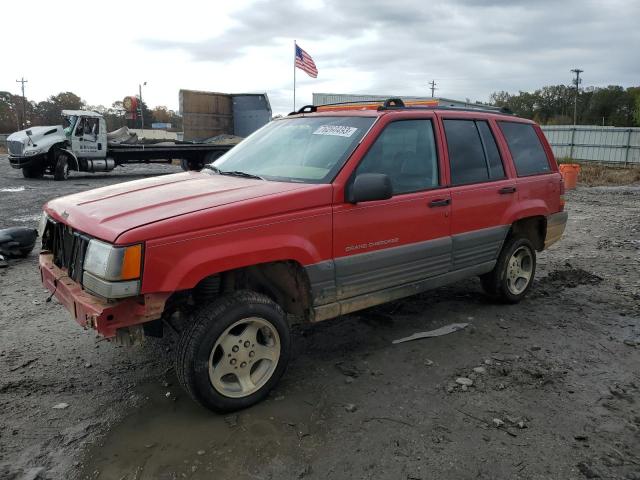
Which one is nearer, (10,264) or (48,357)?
(48,357)

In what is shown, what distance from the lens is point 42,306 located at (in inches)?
194

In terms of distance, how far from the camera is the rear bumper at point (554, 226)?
5227 millimetres

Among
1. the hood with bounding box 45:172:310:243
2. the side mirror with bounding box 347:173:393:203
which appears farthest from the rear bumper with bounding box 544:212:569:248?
the hood with bounding box 45:172:310:243

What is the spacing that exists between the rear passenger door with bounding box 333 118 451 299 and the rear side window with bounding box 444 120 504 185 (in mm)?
204

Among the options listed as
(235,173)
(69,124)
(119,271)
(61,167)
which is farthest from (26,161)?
(119,271)

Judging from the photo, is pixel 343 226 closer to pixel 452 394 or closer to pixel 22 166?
pixel 452 394

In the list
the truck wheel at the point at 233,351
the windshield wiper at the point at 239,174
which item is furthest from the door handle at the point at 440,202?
the truck wheel at the point at 233,351

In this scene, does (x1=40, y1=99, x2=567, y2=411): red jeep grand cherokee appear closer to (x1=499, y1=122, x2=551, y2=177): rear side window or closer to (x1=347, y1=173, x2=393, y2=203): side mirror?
(x1=347, y1=173, x2=393, y2=203): side mirror

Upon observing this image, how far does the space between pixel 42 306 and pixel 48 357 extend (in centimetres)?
127

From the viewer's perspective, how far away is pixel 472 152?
14.4 feet

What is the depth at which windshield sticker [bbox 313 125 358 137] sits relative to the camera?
3.71m

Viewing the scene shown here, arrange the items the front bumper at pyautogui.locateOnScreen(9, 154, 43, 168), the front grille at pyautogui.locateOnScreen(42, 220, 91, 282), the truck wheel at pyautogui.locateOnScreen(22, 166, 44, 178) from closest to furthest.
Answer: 1. the front grille at pyautogui.locateOnScreen(42, 220, 91, 282)
2. the front bumper at pyautogui.locateOnScreen(9, 154, 43, 168)
3. the truck wheel at pyautogui.locateOnScreen(22, 166, 44, 178)

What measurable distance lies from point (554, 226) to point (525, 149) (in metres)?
0.91

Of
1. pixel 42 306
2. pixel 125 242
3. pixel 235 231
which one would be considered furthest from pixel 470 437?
pixel 42 306
